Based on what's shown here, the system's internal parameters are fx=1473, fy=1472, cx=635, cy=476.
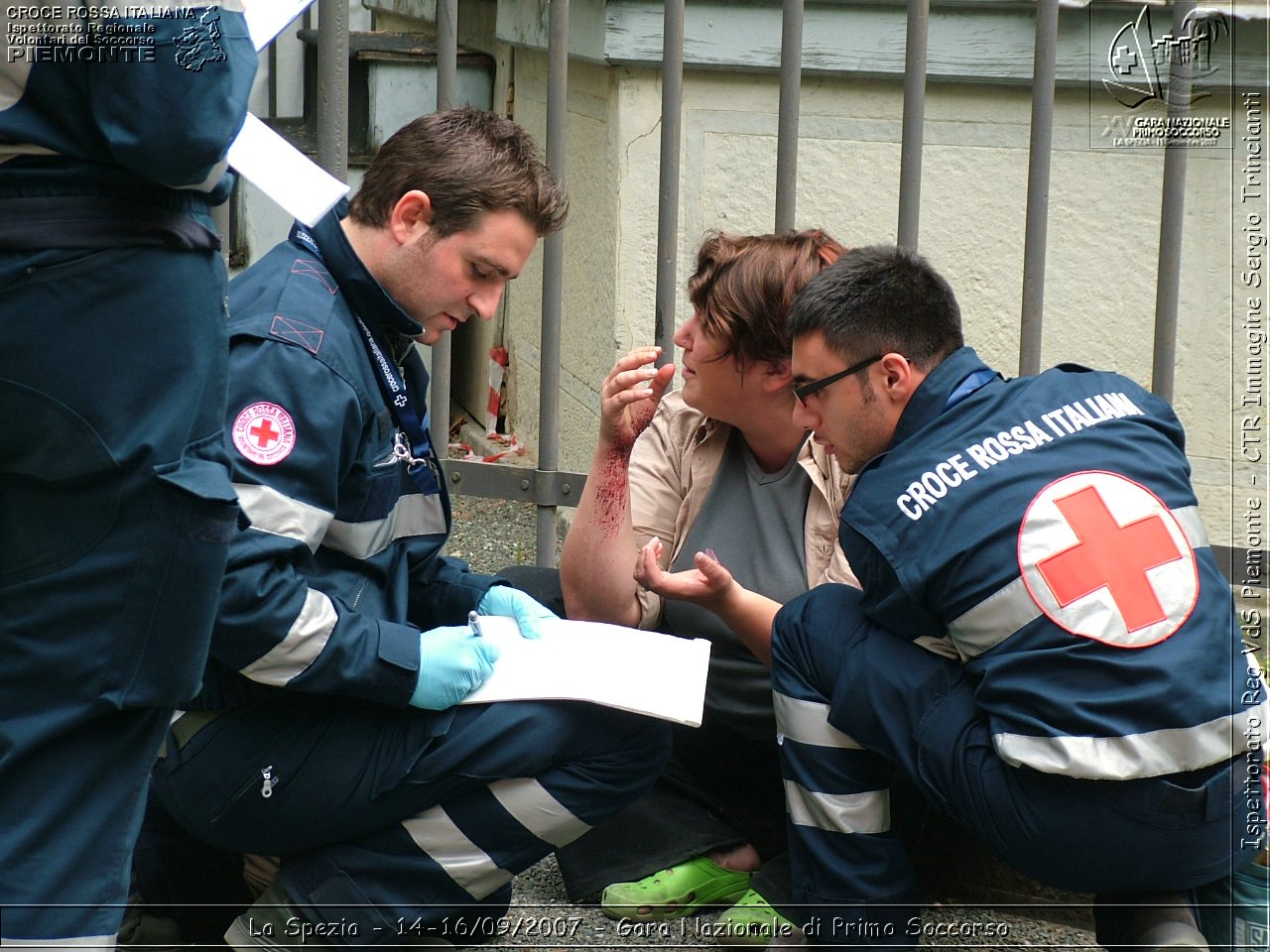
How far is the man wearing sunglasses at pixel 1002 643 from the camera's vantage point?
222 cm

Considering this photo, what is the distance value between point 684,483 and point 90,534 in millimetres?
1503

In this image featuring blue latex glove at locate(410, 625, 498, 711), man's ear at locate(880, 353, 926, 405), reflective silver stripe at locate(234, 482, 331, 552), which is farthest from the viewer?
man's ear at locate(880, 353, 926, 405)

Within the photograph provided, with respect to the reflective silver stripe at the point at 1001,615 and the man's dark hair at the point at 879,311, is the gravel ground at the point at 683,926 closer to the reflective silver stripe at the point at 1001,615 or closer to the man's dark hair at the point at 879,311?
the reflective silver stripe at the point at 1001,615

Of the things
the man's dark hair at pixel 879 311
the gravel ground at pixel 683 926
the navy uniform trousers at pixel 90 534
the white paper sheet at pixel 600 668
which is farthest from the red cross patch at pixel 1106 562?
the navy uniform trousers at pixel 90 534

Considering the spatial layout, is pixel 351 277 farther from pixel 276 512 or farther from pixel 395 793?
pixel 395 793

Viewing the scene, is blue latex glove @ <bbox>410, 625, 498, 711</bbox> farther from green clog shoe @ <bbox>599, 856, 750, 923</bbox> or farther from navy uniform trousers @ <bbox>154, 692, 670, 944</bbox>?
green clog shoe @ <bbox>599, 856, 750, 923</bbox>

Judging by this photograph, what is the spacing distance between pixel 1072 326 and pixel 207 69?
3.31 meters

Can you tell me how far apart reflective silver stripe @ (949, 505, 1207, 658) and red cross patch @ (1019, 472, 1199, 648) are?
2 cm

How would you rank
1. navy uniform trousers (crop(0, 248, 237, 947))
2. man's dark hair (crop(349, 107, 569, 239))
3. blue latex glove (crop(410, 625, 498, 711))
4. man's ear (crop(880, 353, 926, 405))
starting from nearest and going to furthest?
navy uniform trousers (crop(0, 248, 237, 947)) < blue latex glove (crop(410, 625, 498, 711)) < man's dark hair (crop(349, 107, 569, 239)) < man's ear (crop(880, 353, 926, 405))

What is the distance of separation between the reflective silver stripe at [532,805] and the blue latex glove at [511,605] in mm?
304

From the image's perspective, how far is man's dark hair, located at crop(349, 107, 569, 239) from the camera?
2.44 metres

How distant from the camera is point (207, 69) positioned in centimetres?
157

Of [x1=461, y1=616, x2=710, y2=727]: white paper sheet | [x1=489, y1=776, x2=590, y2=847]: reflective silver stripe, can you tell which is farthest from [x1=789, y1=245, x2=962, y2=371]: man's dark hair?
[x1=489, y1=776, x2=590, y2=847]: reflective silver stripe

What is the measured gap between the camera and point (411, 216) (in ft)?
7.94
